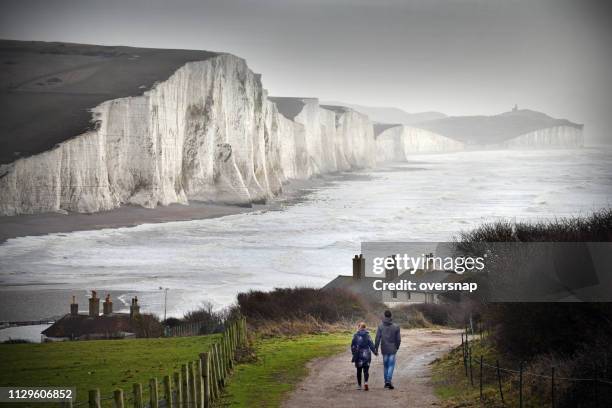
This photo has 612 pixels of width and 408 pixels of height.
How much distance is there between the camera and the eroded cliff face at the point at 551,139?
67.8 m

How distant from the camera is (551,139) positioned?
7488cm

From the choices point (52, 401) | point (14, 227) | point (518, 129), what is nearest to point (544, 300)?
point (52, 401)

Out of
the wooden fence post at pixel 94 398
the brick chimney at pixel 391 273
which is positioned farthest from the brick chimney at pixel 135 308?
the wooden fence post at pixel 94 398

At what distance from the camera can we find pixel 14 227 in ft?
107

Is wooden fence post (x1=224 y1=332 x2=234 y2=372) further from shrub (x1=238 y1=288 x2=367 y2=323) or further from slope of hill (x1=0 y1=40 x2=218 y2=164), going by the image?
slope of hill (x1=0 y1=40 x2=218 y2=164)

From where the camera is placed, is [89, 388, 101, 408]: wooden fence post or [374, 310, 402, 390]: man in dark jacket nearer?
[89, 388, 101, 408]: wooden fence post

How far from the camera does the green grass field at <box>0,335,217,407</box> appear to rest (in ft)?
43.3

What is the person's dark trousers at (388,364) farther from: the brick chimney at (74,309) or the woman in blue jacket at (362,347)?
the brick chimney at (74,309)

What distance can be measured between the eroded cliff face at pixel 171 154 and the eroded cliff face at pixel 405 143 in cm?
4383

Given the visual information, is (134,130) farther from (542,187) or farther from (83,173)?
(542,187)

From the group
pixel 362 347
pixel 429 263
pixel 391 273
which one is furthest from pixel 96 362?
pixel 429 263

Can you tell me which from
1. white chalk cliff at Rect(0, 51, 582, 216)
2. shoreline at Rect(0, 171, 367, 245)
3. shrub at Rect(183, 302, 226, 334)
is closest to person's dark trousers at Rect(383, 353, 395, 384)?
shrub at Rect(183, 302, 226, 334)

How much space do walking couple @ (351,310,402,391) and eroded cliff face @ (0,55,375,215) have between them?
2533cm

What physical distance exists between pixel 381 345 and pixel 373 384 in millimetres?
1194
